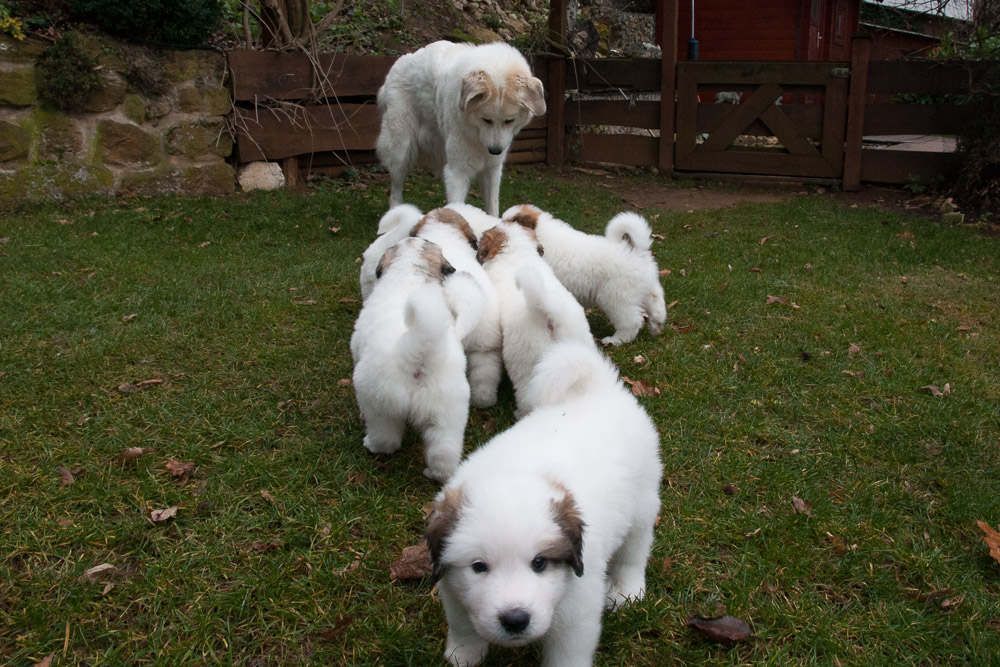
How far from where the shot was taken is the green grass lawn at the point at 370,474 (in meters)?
2.58

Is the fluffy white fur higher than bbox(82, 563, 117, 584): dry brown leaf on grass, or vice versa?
the fluffy white fur

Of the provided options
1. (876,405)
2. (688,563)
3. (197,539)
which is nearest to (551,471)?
(688,563)

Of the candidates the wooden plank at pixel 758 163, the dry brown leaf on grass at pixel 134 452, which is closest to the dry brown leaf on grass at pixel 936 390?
the dry brown leaf on grass at pixel 134 452

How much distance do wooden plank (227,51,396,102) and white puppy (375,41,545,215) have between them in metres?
1.93

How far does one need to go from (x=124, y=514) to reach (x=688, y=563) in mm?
2378

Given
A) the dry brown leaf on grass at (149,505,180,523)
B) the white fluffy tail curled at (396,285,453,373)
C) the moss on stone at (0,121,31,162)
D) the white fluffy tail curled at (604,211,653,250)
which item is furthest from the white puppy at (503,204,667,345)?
the moss on stone at (0,121,31,162)

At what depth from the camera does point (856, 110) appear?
1157 centimetres

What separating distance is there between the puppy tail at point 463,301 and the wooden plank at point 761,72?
996cm

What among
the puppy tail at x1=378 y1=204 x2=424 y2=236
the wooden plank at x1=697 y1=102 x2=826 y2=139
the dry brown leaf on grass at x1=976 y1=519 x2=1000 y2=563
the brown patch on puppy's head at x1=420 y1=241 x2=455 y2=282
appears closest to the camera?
the dry brown leaf on grass at x1=976 y1=519 x2=1000 y2=563

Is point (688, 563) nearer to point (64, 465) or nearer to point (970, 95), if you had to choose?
point (64, 465)

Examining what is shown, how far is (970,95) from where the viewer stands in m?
10.8

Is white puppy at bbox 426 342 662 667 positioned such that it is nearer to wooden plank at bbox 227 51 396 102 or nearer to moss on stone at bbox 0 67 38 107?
moss on stone at bbox 0 67 38 107

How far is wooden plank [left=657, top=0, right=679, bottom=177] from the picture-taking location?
12281 millimetres

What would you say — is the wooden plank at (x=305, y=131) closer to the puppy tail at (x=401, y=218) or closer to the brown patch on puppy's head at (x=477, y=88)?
the brown patch on puppy's head at (x=477, y=88)
